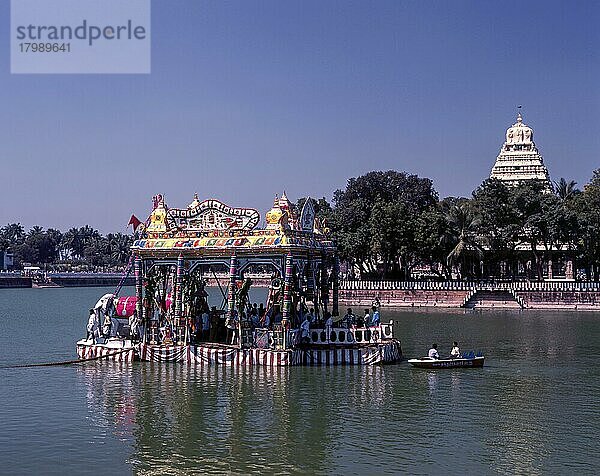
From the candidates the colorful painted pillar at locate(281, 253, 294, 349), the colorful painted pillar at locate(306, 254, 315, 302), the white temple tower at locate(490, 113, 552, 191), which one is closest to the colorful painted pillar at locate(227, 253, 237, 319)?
the colorful painted pillar at locate(281, 253, 294, 349)

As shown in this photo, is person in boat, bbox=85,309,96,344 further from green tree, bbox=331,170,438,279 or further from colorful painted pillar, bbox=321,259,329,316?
green tree, bbox=331,170,438,279

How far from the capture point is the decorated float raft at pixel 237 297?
34.1 meters

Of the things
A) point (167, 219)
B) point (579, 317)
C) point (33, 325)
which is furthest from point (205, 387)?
point (579, 317)

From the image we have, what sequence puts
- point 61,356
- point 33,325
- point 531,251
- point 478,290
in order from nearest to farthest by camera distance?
point 61,356 < point 33,325 < point 478,290 < point 531,251

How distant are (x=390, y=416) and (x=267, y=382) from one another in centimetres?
605

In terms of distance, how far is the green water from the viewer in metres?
21.5

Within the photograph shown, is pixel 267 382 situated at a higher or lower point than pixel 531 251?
lower

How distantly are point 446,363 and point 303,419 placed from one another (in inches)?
412

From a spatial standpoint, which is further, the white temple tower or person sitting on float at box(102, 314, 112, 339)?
the white temple tower

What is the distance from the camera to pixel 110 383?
31344mm

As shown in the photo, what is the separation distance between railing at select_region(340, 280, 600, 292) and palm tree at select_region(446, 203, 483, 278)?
127 inches

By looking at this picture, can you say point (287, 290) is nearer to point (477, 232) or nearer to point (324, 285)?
point (324, 285)

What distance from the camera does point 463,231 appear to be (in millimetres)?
82562

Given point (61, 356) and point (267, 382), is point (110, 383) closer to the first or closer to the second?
point (267, 382)
